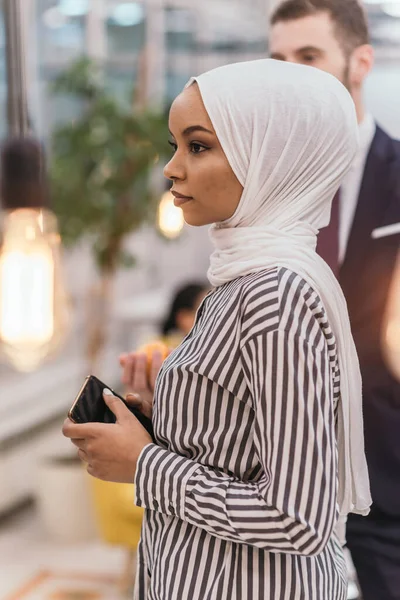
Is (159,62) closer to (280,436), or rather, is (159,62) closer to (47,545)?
(47,545)

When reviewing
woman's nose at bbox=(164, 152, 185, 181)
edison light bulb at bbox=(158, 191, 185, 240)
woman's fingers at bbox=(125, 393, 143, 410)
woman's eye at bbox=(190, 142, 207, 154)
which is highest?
woman's eye at bbox=(190, 142, 207, 154)

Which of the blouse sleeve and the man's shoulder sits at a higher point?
the man's shoulder

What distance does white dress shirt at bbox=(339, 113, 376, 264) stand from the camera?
169 cm

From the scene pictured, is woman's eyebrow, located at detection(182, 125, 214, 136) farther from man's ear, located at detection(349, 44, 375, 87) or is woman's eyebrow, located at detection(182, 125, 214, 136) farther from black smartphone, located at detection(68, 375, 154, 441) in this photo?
man's ear, located at detection(349, 44, 375, 87)

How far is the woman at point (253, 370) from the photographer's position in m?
1.04

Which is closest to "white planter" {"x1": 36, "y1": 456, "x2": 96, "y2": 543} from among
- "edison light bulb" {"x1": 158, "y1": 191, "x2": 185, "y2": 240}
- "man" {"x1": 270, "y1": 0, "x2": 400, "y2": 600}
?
"edison light bulb" {"x1": 158, "y1": 191, "x2": 185, "y2": 240}

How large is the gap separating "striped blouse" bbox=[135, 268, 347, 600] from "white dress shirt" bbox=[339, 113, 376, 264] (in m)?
0.55

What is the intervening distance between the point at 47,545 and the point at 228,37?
4.94 meters

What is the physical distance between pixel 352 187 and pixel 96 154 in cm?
300

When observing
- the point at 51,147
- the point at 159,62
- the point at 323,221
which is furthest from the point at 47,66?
the point at 323,221

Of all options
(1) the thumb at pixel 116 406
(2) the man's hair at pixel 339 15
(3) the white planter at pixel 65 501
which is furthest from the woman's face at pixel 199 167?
(3) the white planter at pixel 65 501

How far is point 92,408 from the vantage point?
1207 millimetres

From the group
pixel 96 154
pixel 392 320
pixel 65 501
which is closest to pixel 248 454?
pixel 392 320

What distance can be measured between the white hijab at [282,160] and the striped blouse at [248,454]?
35mm
